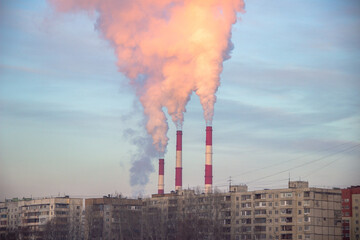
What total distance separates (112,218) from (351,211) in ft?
165

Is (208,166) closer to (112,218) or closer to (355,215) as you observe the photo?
(112,218)

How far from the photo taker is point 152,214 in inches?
4321

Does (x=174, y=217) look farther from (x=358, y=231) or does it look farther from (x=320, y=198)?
(x=358, y=231)

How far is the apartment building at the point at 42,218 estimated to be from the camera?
116m

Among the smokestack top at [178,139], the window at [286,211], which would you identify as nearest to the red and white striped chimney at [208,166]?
the smokestack top at [178,139]

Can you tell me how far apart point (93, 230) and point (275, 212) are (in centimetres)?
3445

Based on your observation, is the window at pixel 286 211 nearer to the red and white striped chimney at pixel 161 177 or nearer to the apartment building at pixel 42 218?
the red and white striped chimney at pixel 161 177

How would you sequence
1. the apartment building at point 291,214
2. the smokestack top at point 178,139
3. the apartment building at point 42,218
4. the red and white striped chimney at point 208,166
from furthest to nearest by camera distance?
the smokestack top at point 178,139, the apartment building at point 42,218, the red and white striped chimney at point 208,166, the apartment building at point 291,214

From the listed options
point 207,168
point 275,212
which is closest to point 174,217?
point 207,168

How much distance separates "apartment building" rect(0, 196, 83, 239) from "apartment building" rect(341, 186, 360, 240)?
176 ft

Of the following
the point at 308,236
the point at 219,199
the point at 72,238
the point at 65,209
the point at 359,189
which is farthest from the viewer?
the point at 359,189

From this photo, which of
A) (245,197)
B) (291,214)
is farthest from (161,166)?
(291,214)

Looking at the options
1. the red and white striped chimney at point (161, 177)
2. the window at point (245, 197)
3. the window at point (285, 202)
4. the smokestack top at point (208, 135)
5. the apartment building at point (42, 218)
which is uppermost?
the smokestack top at point (208, 135)

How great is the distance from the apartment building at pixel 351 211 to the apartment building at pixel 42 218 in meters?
53.5
